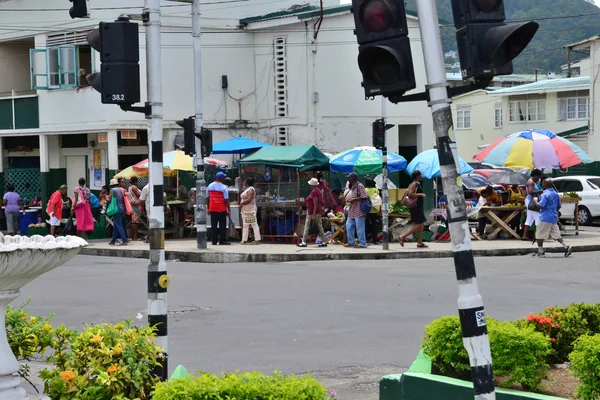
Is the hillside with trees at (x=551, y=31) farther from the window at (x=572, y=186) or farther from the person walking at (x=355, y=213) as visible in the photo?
the person walking at (x=355, y=213)

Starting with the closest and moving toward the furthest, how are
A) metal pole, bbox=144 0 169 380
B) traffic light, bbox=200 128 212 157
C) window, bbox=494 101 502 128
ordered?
1. metal pole, bbox=144 0 169 380
2. traffic light, bbox=200 128 212 157
3. window, bbox=494 101 502 128

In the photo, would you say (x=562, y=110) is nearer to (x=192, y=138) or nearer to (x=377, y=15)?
(x=192, y=138)

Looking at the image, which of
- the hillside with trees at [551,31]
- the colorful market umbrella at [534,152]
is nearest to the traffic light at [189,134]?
the colorful market umbrella at [534,152]

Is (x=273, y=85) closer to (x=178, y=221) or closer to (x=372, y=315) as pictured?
(x=178, y=221)

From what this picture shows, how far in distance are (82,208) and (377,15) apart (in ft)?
71.9

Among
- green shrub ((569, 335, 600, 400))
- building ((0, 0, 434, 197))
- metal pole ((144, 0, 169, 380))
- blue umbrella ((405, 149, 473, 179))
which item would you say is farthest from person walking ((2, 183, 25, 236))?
green shrub ((569, 335, 600, 400))

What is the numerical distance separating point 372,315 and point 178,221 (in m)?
16.0

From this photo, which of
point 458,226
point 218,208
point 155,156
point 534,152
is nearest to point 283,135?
point 218,208

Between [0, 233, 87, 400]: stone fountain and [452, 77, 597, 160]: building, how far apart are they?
42201mm

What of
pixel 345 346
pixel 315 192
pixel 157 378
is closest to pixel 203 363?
pixel 345 346

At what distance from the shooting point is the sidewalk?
2211 cm

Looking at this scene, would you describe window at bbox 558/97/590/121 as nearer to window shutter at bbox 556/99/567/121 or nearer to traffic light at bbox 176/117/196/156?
window shutter at bbox 556/99/567/121

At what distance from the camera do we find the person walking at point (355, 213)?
2295cm

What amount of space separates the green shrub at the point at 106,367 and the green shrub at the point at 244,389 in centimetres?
110
